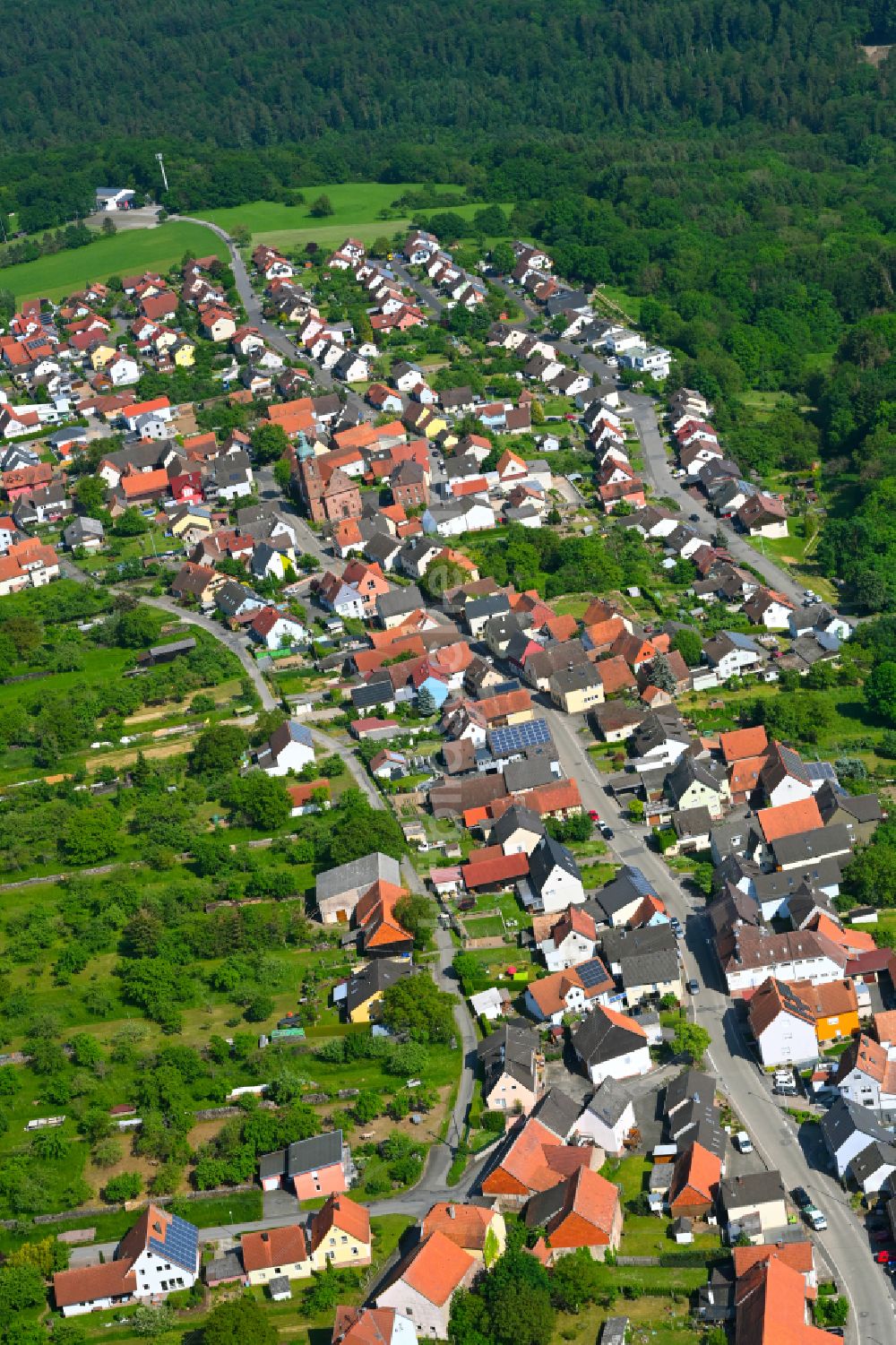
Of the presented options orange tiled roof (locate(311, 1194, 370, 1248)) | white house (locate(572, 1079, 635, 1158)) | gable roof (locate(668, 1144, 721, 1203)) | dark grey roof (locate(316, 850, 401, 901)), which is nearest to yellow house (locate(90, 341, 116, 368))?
dark grey roof (locate(316, 850, 401, 901))

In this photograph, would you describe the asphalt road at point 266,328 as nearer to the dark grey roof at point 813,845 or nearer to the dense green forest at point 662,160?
the dense green forest at point 662,160

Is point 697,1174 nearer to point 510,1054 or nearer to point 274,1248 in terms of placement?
point 510,1054

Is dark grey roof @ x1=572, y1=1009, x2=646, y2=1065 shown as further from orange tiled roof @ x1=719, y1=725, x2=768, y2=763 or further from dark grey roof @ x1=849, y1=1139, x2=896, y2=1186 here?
orange tiled roof @ x1=719, y1=725, x2=768, y2=763

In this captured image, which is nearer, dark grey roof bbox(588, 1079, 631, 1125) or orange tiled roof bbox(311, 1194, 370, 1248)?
orange tiled roof bbox(311, 1194, 370, 1248)

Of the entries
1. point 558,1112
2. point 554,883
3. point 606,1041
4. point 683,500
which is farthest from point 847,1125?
point 683,500

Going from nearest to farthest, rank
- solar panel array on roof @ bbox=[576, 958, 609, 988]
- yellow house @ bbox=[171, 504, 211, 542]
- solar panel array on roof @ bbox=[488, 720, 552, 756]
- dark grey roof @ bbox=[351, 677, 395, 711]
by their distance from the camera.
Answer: solar panel array on roof @ bbox=[576, 958, 609, 988]
solar panel array on roof @ bbox=[488, 720, 552, 756]
dark grey roof @ bbox=[351, 677, 395, 711]
yellow house @ bbox=[171, 504, 211, 542]

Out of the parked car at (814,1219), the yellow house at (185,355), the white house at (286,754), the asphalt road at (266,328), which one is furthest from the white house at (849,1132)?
the yellow house at (185,355)

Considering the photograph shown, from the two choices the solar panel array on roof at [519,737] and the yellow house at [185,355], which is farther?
the yellow house at [185,355]
